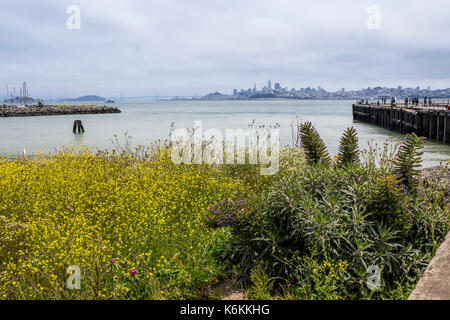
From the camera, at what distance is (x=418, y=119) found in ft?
122

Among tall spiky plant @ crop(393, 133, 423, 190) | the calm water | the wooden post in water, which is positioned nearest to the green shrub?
tall spiky plant @ crop(393, 133, 423, 190)

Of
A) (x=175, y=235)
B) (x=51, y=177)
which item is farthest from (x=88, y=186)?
(x=175, y=235)

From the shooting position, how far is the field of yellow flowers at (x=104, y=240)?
4633 mm

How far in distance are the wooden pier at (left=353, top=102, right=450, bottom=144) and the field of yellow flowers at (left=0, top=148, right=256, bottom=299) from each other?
30016 millimetres

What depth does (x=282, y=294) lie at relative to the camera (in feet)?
15.8

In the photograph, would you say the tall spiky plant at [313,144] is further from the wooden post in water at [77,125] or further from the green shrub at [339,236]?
the wooden post in water at [77,125]

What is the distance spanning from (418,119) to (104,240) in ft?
126

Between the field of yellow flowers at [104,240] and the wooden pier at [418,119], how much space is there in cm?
3002

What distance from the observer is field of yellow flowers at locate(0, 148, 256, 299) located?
4633 mm

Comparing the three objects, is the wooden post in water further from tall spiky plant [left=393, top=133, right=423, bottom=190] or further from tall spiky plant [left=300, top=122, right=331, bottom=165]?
tall spiky plant [left=393, top=133, right=423, bottom=190]

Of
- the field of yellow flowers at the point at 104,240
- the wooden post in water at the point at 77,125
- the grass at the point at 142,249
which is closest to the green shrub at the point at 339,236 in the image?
the grass at the point at 142,249

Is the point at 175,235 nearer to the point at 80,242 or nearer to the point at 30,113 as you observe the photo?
the point at 80,242

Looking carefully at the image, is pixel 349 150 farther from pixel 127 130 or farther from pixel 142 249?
pixel 127 130

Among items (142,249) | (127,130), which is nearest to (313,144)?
(142,249)
